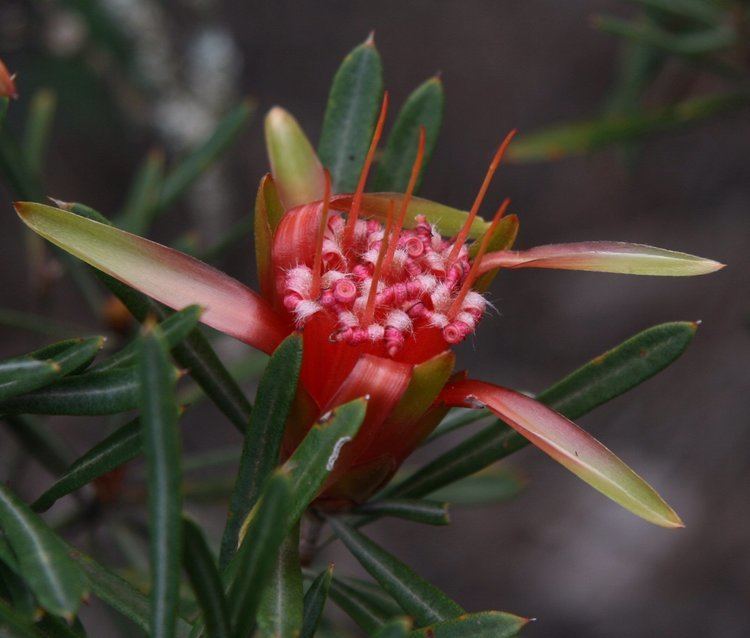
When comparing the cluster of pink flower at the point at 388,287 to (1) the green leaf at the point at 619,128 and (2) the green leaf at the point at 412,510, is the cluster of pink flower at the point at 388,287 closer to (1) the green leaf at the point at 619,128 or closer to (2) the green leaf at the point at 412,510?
(2) the green leaf at the point at 412,510

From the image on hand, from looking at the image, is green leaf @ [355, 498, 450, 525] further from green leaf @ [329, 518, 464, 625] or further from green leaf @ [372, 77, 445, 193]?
green leaf @ [372, 77, 445, 193]

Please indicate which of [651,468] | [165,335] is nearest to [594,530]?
[651,468]

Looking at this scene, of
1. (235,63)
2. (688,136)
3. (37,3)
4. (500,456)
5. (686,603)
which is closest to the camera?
(500,456)

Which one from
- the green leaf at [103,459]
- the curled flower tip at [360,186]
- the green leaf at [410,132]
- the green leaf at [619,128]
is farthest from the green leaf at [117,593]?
the green leaf at [619,128]

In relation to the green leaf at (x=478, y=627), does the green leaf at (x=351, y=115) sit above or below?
above

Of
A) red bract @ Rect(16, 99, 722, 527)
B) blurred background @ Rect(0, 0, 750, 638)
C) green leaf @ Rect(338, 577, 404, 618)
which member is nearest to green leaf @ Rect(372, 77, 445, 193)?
red bract @ Rect(16, 99, 722, 527)

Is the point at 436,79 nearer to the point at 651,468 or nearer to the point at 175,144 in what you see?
the point at 175,144
